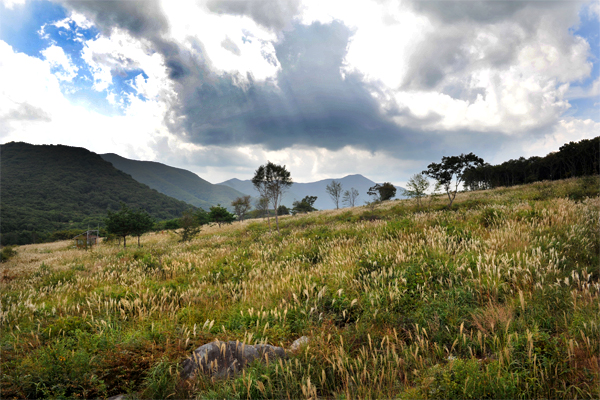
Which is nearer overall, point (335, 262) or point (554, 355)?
point (554, 355)

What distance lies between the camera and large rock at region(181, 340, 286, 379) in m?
2.64

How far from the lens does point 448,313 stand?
10.5 feet

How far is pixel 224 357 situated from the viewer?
267cm

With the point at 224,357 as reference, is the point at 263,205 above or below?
above

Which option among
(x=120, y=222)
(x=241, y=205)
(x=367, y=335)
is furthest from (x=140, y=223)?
(x=241, y=205)

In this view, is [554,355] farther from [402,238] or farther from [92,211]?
[92,211]

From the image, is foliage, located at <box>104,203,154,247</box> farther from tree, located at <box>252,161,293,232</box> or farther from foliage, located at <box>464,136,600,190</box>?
foliage, located at <box>464,136,600,190</box>

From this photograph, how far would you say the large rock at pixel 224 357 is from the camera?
8.65ft

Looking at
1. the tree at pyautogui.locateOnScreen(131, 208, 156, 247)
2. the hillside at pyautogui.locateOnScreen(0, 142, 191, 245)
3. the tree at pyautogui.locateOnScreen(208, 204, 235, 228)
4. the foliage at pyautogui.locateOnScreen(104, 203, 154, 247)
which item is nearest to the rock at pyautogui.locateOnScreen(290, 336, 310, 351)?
the foliage at pyautogui.locateOnScreen(104, 203, 154, 247)

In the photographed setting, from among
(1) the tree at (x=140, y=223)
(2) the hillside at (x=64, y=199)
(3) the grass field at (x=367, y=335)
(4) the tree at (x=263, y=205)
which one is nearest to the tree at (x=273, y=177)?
(4) the tree at (x=263, y=205)

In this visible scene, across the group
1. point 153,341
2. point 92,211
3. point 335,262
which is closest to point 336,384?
point 153,341

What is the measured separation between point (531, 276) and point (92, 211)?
199347 mm

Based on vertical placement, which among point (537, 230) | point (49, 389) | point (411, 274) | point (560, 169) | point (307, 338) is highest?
point (560, 169)

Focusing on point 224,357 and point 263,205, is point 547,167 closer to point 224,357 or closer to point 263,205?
point 263,205
